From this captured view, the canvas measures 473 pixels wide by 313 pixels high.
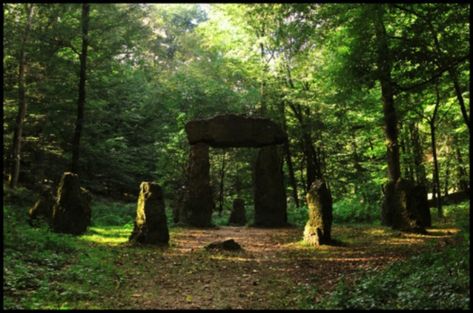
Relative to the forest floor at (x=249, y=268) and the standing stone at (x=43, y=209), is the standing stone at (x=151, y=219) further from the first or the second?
the standing stone at (x=43, y=209)

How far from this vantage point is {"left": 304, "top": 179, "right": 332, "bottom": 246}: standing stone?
41.1ft

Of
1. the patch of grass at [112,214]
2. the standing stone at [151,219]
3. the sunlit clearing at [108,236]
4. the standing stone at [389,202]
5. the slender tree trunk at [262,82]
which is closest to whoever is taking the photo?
the standing stone at [151,219]

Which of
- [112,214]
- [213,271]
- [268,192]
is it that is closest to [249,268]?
[213,271]

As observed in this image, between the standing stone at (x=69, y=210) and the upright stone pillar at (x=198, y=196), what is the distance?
5.32 m

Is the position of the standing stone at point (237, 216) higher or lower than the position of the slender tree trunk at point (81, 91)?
lower

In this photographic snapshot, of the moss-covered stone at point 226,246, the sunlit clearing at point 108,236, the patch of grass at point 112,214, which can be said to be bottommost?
the moss-covered stone at point 226,246

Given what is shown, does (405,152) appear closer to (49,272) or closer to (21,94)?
(21,94)

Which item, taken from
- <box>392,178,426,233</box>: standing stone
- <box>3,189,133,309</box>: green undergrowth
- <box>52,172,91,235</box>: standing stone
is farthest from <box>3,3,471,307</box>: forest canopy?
<box>3,189,133,309</box>: green undergrowth

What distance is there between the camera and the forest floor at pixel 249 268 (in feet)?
23.3

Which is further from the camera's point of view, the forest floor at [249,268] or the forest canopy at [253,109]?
the forest canopy at [253,109]

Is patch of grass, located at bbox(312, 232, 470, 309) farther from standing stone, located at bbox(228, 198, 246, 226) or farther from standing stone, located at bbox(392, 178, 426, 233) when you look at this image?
standing stone, located at bbox(228, 198, 246, 226)

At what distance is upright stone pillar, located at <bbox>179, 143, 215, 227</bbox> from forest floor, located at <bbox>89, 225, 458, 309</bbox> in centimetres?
353

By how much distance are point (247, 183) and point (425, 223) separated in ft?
55.5

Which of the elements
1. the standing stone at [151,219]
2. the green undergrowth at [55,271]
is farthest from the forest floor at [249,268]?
the standing stone at [151,219]
